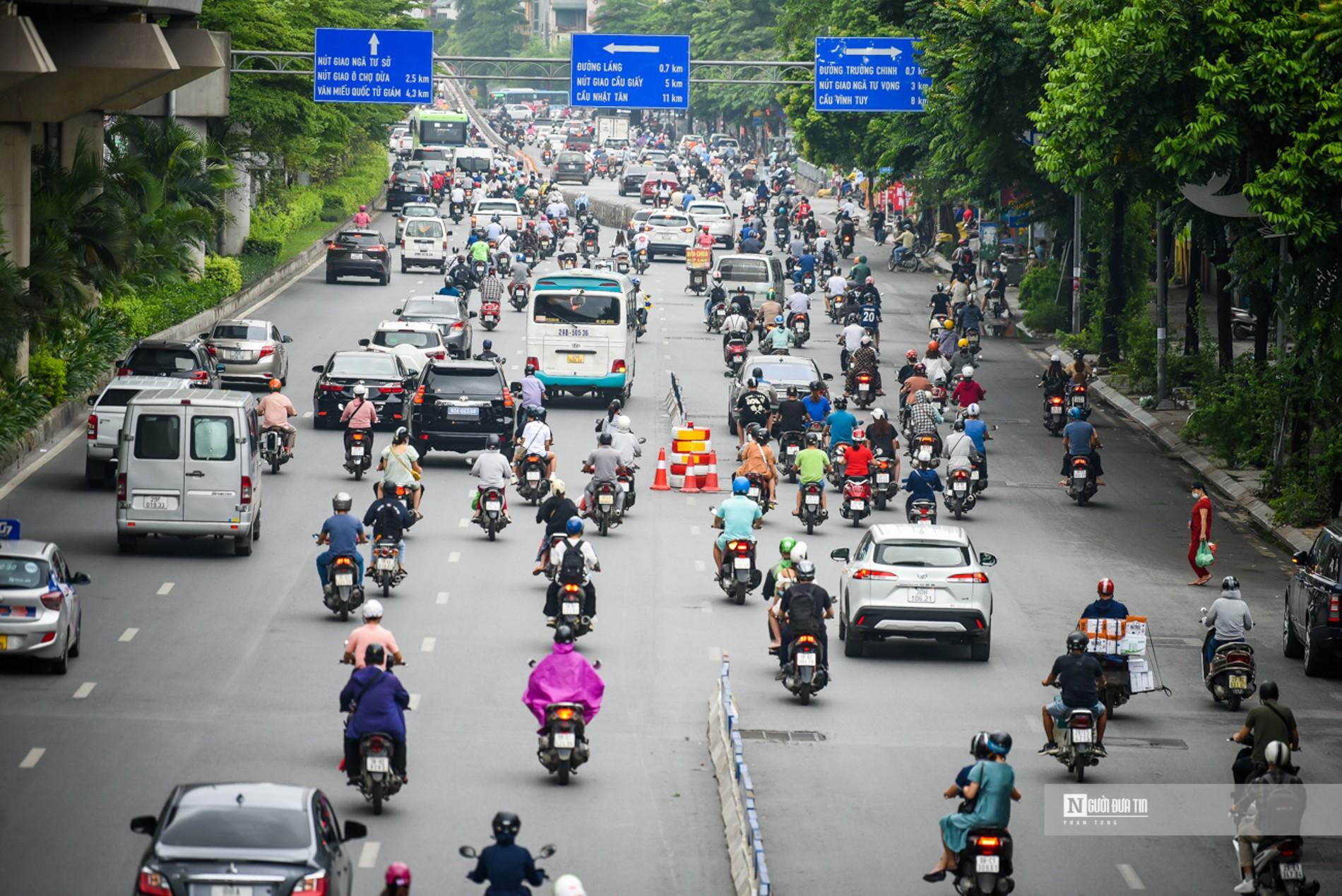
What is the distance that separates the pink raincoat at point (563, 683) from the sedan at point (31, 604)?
5.64 metres

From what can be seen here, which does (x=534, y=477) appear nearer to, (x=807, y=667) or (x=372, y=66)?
(x=807, y=667)

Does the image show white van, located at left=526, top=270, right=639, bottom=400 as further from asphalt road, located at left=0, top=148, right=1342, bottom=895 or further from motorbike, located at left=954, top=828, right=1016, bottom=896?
motorbike, located at left=954, top=828, right=1016, bottom=896

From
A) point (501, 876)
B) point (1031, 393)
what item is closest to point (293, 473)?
point (1031, 393)

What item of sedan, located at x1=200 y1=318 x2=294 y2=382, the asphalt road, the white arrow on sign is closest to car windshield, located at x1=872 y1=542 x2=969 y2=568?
the asphalt road

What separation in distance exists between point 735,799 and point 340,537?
826 cm

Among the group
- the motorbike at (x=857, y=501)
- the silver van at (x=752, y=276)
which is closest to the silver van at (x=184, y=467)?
the motorbike at (x=857, y=501)

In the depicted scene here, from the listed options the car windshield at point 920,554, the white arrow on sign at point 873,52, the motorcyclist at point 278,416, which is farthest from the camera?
the white arrow on sign at point 873,52

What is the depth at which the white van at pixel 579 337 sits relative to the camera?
1638 inches

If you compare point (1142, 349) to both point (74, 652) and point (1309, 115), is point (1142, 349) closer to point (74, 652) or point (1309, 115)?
point (1309, 115)

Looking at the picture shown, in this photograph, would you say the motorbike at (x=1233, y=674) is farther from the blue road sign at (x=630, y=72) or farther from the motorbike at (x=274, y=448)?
the blue road sign at (x=630, y=72)

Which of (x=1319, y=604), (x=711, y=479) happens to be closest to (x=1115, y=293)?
(x=711, y=479)

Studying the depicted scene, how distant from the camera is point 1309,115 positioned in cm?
3084

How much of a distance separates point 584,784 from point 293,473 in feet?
55.3

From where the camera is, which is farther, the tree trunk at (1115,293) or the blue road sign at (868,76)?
the blue road sign at (868,76)
